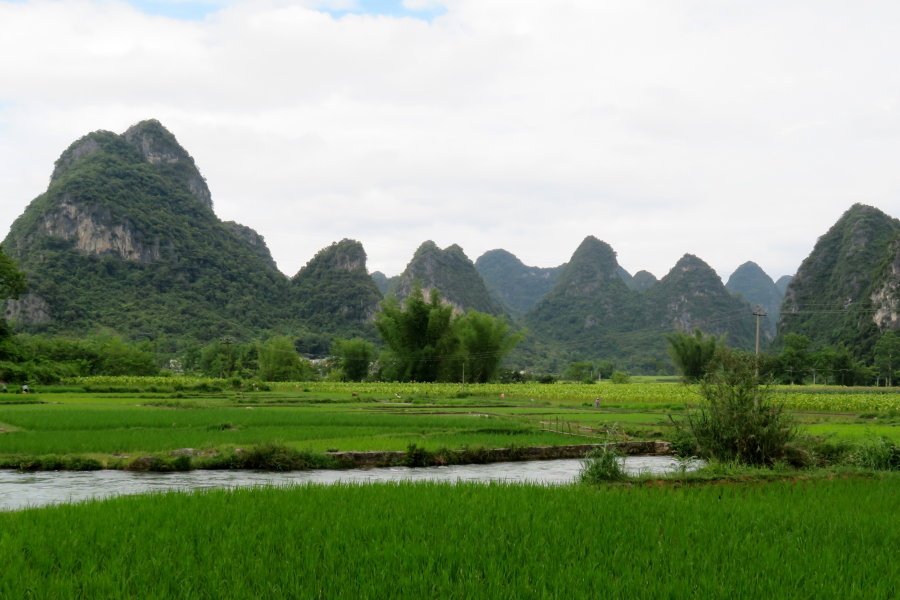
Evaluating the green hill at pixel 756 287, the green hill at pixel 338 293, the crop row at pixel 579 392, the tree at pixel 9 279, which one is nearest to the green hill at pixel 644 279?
the green hill at pixel 756 287

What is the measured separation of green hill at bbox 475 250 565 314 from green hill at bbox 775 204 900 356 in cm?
7158

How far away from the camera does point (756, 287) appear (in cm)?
14238

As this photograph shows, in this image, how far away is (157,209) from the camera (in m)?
76.8

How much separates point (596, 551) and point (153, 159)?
9722cm

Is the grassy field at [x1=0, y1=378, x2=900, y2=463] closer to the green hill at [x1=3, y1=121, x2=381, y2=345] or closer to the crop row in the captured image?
the crop row

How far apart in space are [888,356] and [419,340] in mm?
41612

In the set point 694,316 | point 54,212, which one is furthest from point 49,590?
point 694,316

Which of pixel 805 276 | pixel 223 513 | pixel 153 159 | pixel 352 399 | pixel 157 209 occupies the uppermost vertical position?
pixel 153 159

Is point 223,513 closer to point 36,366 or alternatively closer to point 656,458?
point 656,458

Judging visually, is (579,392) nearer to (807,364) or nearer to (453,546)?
(807,364)

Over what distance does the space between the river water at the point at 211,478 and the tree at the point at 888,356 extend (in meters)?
51.6

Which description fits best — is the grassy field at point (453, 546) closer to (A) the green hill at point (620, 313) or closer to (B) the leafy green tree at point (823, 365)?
(B) the leafy green tree at point (823, 365)

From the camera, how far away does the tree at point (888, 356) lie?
50.7m

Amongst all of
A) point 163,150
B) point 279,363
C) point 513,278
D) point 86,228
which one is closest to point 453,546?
point 279,363
